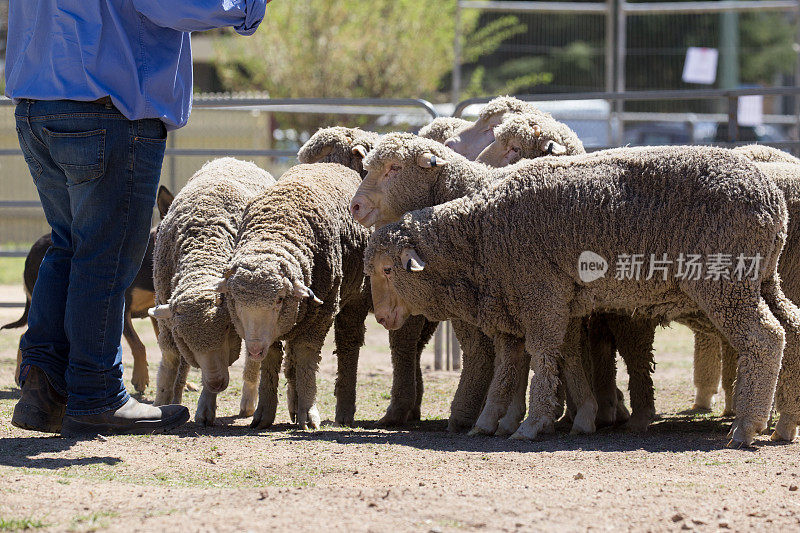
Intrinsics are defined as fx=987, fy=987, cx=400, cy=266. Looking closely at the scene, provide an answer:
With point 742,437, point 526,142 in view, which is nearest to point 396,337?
point 526,142

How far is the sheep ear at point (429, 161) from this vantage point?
5.96 meters

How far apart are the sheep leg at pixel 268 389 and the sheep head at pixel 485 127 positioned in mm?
1972

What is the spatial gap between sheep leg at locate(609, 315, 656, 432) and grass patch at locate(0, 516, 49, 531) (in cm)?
376

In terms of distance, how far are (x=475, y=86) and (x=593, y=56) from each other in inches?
210

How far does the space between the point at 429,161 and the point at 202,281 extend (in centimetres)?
155

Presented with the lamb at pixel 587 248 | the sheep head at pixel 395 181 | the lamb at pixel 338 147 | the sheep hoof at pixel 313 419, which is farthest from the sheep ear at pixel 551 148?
the sheep hoof at pixel 313 419

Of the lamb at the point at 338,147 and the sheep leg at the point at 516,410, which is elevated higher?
the lamb at the point at 338,147

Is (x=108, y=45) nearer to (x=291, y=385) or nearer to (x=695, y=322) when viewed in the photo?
(x=291, y=385)

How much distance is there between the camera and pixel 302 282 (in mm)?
5668

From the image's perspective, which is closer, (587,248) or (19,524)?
(19,524)

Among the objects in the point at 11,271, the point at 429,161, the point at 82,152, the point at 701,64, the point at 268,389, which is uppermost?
the point at 701,64

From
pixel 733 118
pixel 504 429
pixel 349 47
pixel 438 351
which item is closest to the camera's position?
pixel 504 429

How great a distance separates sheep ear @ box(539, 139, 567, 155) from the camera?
635cm

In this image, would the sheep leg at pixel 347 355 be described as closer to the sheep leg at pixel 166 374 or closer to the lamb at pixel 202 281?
the lamb at pixel 202 281
